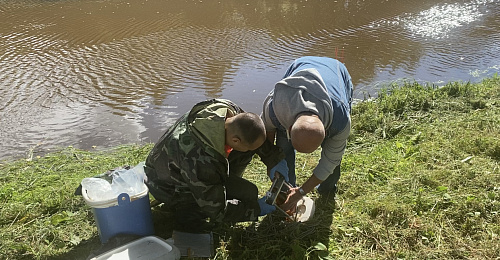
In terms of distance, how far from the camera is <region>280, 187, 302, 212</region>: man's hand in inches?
122

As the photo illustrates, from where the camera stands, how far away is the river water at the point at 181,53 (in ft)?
19.1

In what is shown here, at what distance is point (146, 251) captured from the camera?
2822mm

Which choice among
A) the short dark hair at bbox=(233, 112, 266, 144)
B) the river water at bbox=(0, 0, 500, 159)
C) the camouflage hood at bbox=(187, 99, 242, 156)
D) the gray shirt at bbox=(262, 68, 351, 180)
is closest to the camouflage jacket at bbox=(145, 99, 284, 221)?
the camouflage hood at bbox=(187, 99, 242, 156)

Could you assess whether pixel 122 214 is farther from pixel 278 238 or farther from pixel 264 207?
pixel 278 238

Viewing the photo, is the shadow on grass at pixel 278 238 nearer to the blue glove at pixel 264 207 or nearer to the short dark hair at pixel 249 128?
the blue glove at pixel 264 207

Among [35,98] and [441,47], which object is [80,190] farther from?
[441,47]

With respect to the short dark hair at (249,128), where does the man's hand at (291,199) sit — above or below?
below

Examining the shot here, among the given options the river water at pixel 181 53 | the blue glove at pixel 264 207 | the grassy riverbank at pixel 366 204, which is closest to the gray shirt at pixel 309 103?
the blue glove at pixel 264 207

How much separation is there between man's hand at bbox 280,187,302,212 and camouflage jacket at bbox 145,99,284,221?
17.3 inches

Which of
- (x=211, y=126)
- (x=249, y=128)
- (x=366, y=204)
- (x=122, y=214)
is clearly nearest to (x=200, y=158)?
(x=211, y=126)

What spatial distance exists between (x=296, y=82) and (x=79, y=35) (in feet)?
24.9

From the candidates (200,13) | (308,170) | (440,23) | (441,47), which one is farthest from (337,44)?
(308,170)

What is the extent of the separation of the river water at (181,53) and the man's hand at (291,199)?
258 centimetres

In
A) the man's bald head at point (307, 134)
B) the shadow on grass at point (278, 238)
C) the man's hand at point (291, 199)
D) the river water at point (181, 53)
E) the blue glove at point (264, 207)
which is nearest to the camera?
the man's bald head at point (307, 134)
